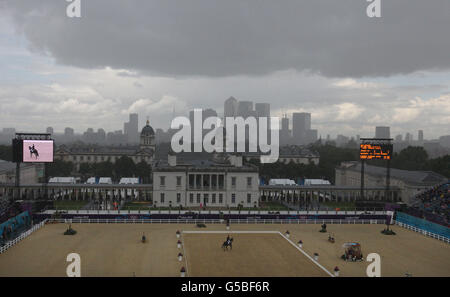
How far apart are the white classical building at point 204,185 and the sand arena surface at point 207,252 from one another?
17.7 meters

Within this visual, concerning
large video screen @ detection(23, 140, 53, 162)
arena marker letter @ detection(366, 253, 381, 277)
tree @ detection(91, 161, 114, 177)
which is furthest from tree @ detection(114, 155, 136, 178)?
arena marker letter @ detection(366, 253, 381, 277)

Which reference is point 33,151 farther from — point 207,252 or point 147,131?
point 147,131

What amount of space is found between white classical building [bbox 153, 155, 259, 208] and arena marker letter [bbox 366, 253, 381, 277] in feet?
114

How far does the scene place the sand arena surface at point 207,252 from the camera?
34.2 meters

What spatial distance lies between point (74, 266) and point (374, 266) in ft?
83.7

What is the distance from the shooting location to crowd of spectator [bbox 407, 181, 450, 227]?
177 feet

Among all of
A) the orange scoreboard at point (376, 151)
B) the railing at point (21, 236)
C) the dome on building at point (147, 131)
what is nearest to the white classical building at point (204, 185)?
the orange scoreboard at point (376, 151)

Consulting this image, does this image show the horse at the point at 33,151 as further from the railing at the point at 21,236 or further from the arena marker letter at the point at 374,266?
the arena marker letter at the point at 374,266

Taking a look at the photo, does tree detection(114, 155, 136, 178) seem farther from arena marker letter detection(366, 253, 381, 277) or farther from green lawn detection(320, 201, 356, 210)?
arena marker letter detection(366, 253, 381, 277)

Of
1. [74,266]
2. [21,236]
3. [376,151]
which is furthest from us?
[376,151]

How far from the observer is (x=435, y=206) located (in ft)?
199

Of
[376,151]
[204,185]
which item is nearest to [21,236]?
[204,185]

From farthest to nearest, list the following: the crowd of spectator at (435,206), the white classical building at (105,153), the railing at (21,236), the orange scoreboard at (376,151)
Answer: the white classical building at (105,153) → the orange scoreboard at (376,151) → the crowd of spectator at (435,206) → the railing at (21,236)
